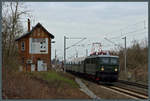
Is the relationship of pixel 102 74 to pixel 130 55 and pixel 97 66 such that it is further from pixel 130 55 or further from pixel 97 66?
pixel 130 55

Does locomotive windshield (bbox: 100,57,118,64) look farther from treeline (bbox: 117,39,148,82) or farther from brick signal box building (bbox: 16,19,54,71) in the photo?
treeline (bbox: 117,39,148,82)

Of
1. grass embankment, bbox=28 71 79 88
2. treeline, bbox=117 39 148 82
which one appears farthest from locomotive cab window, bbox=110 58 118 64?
treeline, bbox=117 39 148 82

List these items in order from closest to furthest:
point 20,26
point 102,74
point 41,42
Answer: point 20,26 → point 102,74 → point 41,42

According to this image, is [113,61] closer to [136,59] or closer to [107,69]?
[107,69]

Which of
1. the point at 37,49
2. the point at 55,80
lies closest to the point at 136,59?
the point at 37,49

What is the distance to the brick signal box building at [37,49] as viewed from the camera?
2872cm

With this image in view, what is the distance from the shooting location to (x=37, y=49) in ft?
108

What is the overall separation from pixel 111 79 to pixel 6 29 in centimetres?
1102

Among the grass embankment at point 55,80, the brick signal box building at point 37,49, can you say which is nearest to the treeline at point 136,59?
the brick signal box building at point 37,49

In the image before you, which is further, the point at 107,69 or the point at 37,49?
the point at 37,49

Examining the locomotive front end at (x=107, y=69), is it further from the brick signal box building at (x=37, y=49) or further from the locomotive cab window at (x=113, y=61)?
the brick signal box building at (x=37, y=49)

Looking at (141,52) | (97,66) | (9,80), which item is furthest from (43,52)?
(9,80)

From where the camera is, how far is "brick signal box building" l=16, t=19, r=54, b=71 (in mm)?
28719

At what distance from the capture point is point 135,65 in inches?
1549
